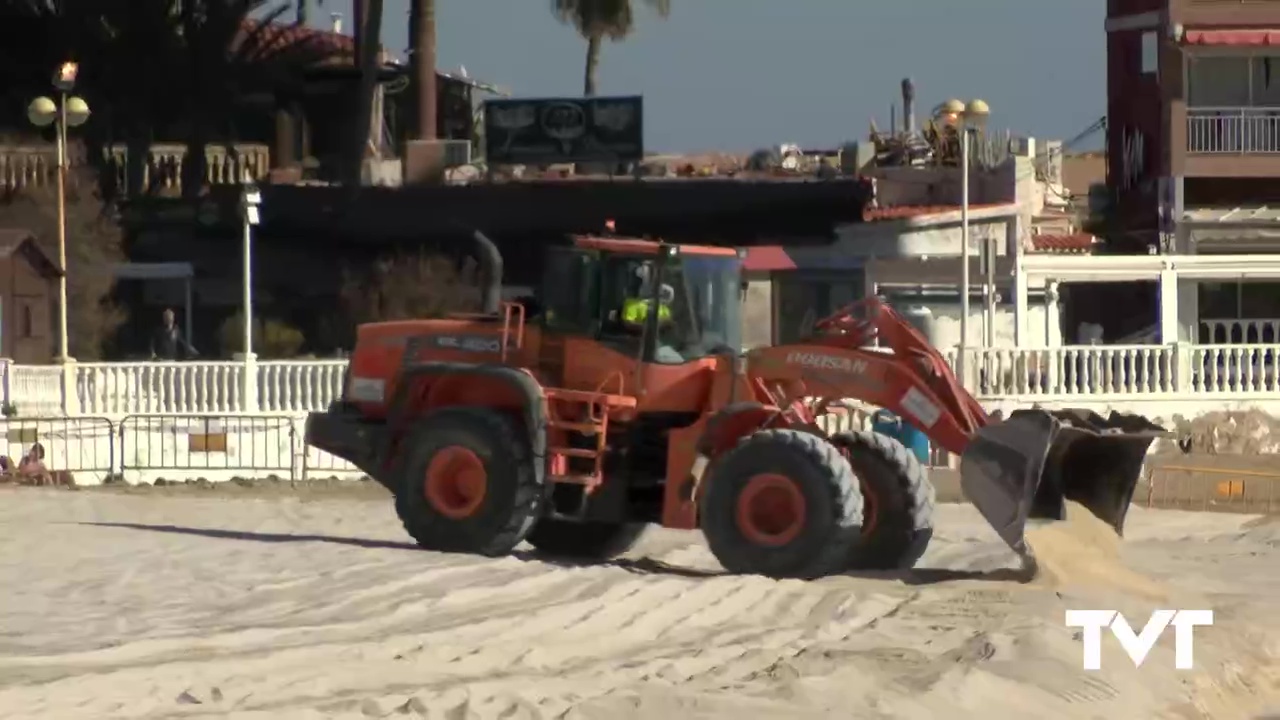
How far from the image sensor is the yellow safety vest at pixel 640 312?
1770 cm

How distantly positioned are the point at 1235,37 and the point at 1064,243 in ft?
15.7

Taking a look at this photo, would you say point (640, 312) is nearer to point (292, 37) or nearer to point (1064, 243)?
point (1064, 243)

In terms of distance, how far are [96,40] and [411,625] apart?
127 feet

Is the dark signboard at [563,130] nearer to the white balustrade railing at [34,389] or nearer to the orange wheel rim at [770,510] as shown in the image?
the white balustrade railing at [34,389]

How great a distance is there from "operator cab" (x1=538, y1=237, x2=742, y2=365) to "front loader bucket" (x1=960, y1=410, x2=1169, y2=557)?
2.28 metres

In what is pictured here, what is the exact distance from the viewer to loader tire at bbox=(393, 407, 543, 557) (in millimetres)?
17828

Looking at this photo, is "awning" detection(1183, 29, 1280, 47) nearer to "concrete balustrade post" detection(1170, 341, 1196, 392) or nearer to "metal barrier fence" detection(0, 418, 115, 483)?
"concrete balustrade post" detection(1170, 341, 1196, 392)

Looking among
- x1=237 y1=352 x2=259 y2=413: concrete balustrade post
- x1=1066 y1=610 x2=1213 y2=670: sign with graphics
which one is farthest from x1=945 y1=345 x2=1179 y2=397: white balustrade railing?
x1=1066 y1=610 x2=1213 y2=670: sign with graphics

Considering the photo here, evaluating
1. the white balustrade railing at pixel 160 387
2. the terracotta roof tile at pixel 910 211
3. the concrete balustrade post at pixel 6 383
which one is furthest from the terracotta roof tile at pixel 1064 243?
the concrete balustrade post at pixel 6 383

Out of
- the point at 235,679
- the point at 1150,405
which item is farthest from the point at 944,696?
the point at 1150,405

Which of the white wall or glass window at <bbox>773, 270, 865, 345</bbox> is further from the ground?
glass window at <bbox>773, 270, 865, 345</bbox>

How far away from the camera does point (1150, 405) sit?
3338 centimetres

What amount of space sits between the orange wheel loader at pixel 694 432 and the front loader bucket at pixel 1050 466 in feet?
0.05

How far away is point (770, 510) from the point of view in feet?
56.0
